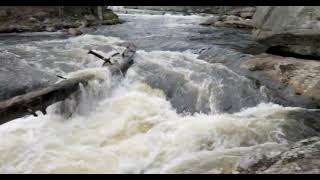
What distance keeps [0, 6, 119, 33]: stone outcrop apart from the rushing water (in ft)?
28.5

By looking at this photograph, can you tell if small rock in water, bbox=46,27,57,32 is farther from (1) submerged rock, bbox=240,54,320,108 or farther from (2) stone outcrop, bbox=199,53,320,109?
(1) submerged rock, bbox=240,54,320,108

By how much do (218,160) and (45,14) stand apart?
20.5 meters

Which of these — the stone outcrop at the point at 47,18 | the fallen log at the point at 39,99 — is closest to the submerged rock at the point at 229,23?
the stone outcrop at the point at 47,18

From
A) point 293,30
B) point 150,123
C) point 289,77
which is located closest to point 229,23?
point 293,30

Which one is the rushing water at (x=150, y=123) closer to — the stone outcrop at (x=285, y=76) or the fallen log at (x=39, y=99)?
the fallen log at (x=39, y=99)

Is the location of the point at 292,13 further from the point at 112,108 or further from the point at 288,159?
the point at 288,159

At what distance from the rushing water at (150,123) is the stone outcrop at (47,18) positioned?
867 cm

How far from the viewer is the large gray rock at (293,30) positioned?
31.4 feet

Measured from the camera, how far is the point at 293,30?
32.5 ft

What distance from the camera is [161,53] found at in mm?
12703

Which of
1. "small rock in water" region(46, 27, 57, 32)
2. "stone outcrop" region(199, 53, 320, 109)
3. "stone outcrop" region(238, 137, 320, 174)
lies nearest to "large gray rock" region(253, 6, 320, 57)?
"stone outcrop" region(199, 53, 320, 109)

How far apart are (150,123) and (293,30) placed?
4.87 m

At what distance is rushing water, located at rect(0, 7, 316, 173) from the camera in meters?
5.63
